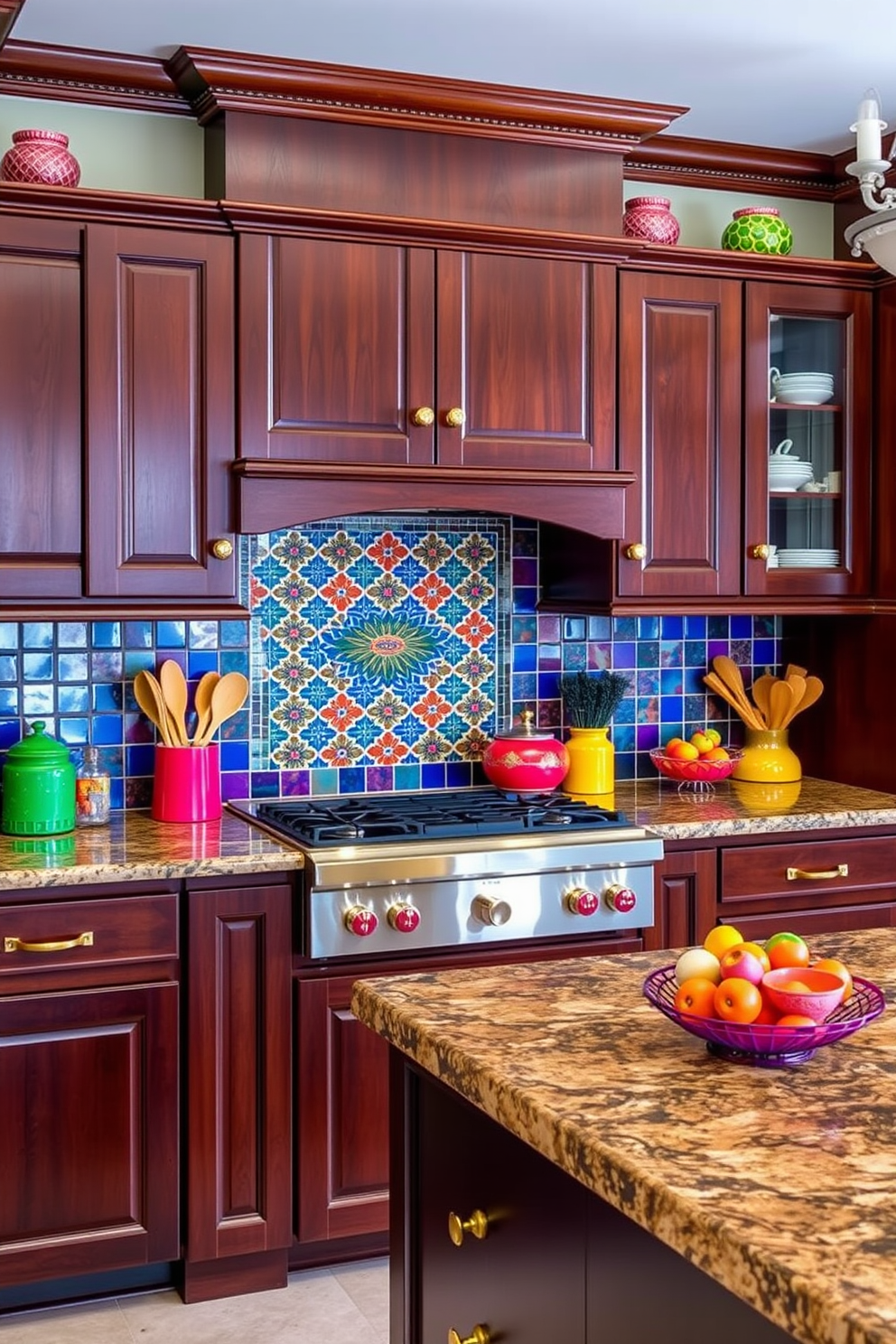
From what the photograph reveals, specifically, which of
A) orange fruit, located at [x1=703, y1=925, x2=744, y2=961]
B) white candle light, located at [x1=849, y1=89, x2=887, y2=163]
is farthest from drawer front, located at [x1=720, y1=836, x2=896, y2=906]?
white candle light, located at [x1=849, y1=89, x2=887, y2=163]

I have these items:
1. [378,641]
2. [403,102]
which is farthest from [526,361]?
[378,641]

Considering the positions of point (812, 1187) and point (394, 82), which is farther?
point (394, 82)

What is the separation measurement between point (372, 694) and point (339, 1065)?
3.33ft

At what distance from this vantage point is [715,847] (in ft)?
11.3

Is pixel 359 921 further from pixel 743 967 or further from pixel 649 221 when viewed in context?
pixel 649 221

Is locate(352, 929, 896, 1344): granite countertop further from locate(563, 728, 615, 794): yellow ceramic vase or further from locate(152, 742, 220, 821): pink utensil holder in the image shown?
locate(563, 728, 615, 794): yellow ceramic vase

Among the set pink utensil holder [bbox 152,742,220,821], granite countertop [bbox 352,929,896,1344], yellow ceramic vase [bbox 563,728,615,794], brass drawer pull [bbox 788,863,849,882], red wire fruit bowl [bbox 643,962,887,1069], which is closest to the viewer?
granite countertop [bbox 352,929,896,1344]

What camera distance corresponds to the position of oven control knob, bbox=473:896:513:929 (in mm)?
3109

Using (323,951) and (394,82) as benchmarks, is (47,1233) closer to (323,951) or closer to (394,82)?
(323,951)

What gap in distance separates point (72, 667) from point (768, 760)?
6.04 ft

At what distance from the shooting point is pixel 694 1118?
57.6 inches

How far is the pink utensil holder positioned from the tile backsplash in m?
0.20

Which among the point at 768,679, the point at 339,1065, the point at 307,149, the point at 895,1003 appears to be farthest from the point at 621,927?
the point at 307,149

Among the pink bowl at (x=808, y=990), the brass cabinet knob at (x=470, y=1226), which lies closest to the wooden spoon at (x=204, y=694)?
the brass cabinet knob at (x=470, y=1226)
